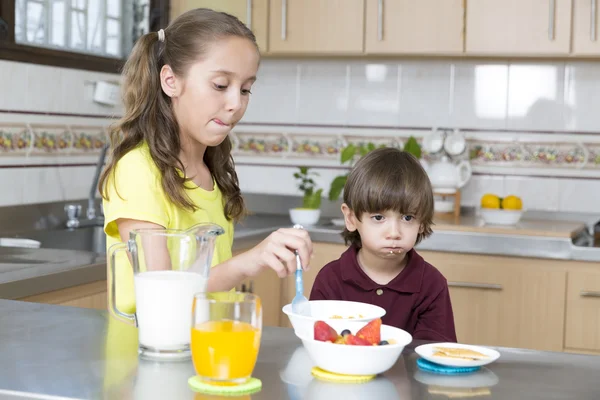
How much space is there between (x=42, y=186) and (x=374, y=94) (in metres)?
1.42

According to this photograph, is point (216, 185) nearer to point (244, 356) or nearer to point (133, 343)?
point (133, 343)

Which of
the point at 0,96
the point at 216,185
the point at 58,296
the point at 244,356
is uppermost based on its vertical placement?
the point at 0,96

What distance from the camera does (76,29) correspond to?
318cm

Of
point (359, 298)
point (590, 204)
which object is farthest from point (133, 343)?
point (590, 204)

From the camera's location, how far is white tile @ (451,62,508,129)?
3475 millimetres

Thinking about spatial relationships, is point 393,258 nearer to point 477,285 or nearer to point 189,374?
point 189,374

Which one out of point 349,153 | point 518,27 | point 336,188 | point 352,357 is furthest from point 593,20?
point 352,357

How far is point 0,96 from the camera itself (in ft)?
8.84

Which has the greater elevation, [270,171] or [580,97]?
[580,97]

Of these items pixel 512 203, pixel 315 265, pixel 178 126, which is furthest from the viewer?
pixel 512 203

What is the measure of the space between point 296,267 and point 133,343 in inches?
8.8

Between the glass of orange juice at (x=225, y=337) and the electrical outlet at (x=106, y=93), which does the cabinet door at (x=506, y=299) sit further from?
the glass of orange juice at (x=225, y=337)

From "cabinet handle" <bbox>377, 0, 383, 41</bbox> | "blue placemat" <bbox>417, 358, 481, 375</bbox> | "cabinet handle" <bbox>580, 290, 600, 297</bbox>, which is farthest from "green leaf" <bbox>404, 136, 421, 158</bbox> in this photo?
"blue placemat" <bbox>417, 358, 481, 375</bbox>

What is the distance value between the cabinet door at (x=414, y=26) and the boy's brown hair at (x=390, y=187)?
1.64 m
